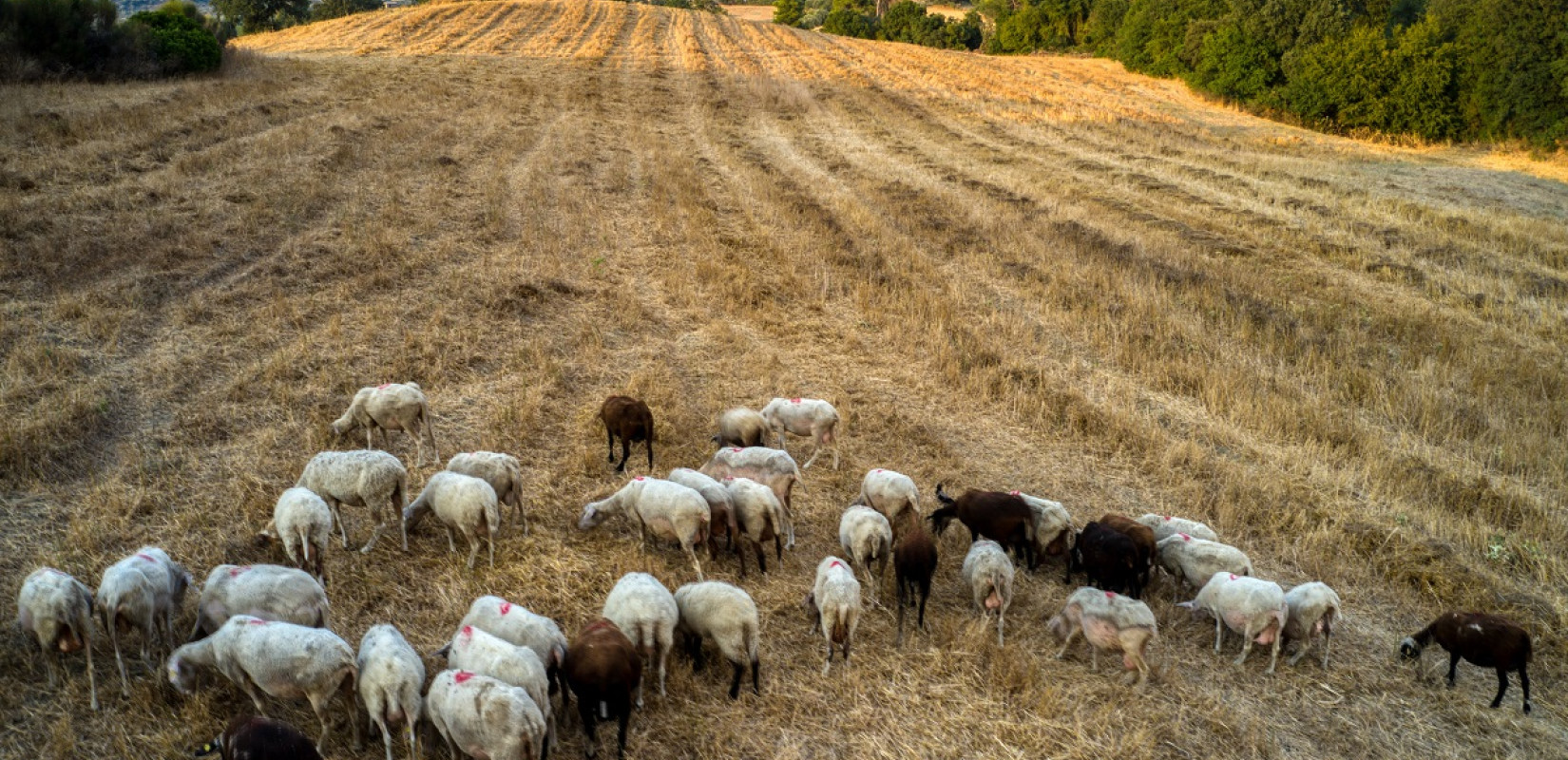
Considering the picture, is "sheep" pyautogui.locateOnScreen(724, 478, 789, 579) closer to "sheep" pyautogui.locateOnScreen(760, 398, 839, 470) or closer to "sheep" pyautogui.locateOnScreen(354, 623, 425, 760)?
"sheep" pyautogui.locateOnScreen(760, 398, 839, 470)

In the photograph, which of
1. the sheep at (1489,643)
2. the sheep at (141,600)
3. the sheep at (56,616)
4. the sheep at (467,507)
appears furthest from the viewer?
the sheep at (467,507)

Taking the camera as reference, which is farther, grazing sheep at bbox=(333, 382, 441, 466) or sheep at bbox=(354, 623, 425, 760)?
grazing sheep at bbox=(333, 382, 441, 466)

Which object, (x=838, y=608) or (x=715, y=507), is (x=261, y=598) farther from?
(x=838, y=608)

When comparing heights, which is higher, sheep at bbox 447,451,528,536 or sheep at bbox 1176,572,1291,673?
sheep at bbox 447,451,528,536

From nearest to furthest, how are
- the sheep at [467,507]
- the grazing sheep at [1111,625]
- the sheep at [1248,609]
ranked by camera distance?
the grazing sheep at [1111,625] → the sheep at [1248,609] → the sheep at [467,507]

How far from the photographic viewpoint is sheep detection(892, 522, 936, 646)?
276 inches

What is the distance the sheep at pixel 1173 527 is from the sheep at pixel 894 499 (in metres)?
2.09

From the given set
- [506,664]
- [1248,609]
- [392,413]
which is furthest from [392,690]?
[1248,609]

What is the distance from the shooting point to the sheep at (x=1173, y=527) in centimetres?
811

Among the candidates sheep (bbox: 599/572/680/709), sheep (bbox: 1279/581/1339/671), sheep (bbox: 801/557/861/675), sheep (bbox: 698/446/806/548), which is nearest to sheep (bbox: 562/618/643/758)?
sheep (bbox: 599/572/680/709)

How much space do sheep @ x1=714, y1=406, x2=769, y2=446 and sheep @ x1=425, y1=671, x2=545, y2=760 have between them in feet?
15.4

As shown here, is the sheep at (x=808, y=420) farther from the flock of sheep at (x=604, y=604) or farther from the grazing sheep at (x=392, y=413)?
the grazing sheep at (x=392, y=413)

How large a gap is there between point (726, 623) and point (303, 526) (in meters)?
3.47

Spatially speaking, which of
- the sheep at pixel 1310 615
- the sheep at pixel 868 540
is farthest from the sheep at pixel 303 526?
the sheep at pixel 1310 615
